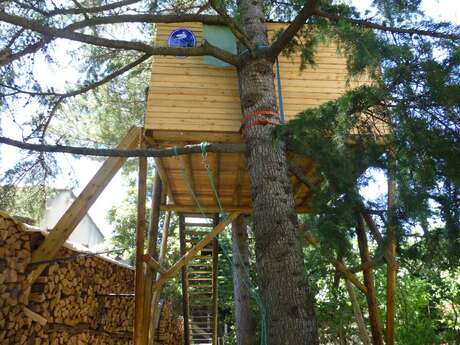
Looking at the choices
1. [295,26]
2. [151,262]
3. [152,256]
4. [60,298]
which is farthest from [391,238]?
[60,298]

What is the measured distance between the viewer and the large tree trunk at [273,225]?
299 cm

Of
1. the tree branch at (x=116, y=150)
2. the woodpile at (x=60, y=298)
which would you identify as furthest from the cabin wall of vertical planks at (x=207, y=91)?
the woodpile at (x=60, y=298)

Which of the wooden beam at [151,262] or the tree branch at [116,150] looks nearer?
the tree branch at [116,150]

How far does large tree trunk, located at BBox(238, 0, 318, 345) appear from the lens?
9.82 feet

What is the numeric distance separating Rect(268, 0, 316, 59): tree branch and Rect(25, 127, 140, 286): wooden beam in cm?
229

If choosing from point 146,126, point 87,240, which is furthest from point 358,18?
point 87,240

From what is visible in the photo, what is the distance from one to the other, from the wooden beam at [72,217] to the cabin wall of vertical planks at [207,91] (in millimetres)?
835

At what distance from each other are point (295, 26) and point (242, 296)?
579 centimetres

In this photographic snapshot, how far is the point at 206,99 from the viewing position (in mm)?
5723

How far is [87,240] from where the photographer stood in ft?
82.6

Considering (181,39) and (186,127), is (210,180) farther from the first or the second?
(181,39)

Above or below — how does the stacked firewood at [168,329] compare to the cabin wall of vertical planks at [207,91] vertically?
below

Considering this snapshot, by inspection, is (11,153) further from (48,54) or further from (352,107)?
(352,107)

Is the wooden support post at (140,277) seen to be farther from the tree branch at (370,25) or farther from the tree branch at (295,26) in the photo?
the tree branch at (370,25)
